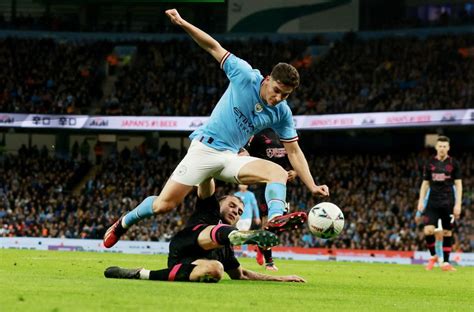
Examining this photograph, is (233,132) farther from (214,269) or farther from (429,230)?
(429,230)

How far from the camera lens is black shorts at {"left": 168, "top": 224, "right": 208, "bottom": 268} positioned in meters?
9.70

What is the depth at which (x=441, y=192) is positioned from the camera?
17.6 m

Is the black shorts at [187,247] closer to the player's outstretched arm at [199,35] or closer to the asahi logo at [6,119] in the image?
the player's outstretched arm at [199,35]

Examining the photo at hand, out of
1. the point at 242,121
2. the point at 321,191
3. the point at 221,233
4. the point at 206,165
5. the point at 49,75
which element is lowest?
the point at 221,233

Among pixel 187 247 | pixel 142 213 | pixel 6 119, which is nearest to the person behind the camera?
pixel 187 247

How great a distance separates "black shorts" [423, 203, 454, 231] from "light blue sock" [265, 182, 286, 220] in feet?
29.4

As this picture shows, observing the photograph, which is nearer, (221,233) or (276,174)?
Result: (221,233)

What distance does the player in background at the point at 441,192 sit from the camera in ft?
56.9

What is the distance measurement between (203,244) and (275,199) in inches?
36.5

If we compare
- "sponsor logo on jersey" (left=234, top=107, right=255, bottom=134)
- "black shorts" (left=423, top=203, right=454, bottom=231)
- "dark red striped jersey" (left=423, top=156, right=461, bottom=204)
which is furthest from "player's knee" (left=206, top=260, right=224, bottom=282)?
"black shorts" (left=423, top=203, right=454, bottom=231)

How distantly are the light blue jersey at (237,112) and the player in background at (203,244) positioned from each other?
21.0 inches

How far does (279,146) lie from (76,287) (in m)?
6.42

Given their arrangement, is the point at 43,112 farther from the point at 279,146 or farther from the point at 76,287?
the point at 76,287

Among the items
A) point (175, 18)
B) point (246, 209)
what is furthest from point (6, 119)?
point (175, 18)
